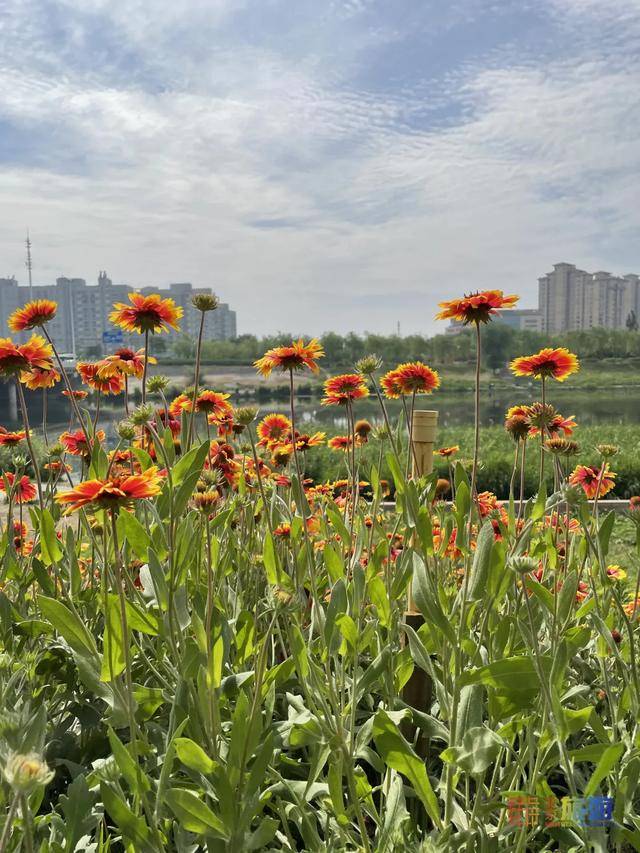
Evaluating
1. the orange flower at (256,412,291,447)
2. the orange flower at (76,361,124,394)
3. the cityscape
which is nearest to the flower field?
the orange flower at (76,361,124,394)

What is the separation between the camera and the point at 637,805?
3.77ft

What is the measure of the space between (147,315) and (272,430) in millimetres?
956

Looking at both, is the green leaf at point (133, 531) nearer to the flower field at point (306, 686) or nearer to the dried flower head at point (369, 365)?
the flower field at point (306, 686)

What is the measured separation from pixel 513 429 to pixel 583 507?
54cm

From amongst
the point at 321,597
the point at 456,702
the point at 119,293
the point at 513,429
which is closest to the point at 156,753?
the point at 456,702

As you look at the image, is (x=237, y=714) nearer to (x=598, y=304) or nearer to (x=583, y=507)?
(x=583, y=507)

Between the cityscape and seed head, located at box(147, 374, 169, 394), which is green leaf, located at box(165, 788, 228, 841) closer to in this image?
seed head, located at box(147, 374, 169, 394)

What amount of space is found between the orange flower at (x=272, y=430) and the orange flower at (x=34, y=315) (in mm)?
948

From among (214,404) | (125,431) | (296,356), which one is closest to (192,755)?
(125,431)

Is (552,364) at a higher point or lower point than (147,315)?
lower

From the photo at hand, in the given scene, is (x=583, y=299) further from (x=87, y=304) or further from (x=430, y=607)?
(x=430, y=607)

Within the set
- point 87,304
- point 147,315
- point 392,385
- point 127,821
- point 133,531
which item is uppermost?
point 87,304

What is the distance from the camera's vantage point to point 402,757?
0.90 metres

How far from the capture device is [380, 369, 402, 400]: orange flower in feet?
5.32
